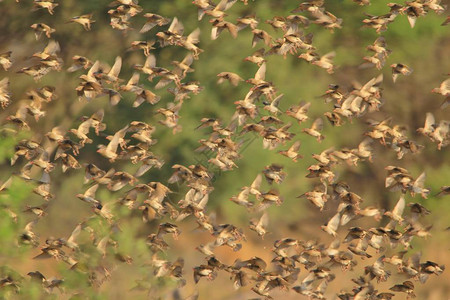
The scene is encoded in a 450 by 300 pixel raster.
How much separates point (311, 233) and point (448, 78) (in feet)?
8.72

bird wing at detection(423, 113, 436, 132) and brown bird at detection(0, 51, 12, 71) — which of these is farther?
brown bird at detection(0, 51, 12, 71)

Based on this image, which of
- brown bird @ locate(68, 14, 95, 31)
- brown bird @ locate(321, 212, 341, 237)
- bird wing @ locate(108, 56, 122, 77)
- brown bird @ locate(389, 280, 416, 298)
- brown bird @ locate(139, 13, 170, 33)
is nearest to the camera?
brown bird @ locate(389, 280, 416, 298)

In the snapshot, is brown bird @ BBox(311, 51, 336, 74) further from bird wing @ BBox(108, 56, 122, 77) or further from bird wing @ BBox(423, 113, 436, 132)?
bird wing @ BBox(108, 56, 122, 77)

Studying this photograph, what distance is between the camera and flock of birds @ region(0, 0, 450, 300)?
945 centimetres

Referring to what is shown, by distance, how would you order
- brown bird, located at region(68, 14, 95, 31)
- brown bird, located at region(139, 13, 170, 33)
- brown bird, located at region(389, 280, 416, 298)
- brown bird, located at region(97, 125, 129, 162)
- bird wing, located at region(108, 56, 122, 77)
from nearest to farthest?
brown bird, located at region(389, 280, 416, 298), brown bird, located at region(97, 125, 129, 162), brown bird, located at region(139, 13, 170, 33), bird wing, located at region(108, 56, 122, 77), brown bird, located at region(68, 14, 95, 31)

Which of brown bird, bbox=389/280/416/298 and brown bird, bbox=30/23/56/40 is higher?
brown bird, bbox=30/23/56/40

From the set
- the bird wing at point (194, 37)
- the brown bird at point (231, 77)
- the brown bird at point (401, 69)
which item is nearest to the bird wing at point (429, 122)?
the brown bird at point (401, 69)

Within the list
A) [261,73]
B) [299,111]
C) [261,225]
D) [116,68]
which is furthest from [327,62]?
[116,68]

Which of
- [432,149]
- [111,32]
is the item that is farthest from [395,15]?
[111,32]

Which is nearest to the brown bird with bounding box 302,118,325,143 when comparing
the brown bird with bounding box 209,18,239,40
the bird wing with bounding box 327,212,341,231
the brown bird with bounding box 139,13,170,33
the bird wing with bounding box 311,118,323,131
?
the bird wing with bounding box 311,118,323,131

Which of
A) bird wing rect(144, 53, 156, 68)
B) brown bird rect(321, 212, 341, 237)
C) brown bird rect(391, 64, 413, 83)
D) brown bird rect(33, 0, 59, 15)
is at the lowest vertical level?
brown bird rect(321, 212, 341, 237)

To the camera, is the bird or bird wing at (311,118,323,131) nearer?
the bird

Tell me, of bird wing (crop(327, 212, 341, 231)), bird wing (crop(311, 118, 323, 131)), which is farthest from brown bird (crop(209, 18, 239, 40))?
bird wing (crop(327, 212, 341, 231))

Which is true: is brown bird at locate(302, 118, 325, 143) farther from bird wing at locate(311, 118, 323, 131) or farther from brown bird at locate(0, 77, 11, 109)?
brown bird at locate(0, 77, 11, 109)
